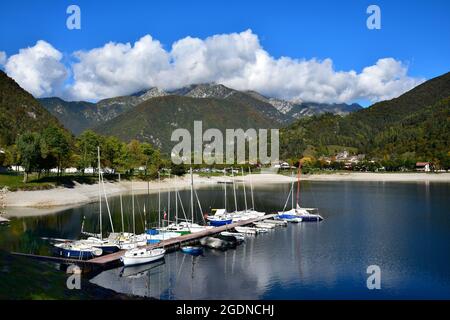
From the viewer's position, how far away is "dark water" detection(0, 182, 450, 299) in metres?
36.4

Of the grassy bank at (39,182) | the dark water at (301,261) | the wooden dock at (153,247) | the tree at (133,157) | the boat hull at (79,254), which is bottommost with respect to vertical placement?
the dark water at (301,261)

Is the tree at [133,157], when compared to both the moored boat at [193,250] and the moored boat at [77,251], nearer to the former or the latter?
the moored boat at [193,250]

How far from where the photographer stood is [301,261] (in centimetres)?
4688

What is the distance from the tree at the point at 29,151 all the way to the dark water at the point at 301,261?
2283 cm

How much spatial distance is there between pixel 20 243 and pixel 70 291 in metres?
29.1

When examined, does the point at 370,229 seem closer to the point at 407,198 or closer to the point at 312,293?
the point at 312,293

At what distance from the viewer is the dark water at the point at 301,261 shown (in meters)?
36.4

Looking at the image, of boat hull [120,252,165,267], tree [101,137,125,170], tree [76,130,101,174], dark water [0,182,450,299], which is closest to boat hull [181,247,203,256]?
dark water [0,182,450,299]

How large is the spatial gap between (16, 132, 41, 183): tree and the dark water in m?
22.8

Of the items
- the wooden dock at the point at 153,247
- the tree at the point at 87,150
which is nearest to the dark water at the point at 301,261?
the wooden dock at the point at 153,247

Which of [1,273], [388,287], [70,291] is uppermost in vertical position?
[1,273]

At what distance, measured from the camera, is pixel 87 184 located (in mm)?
108188

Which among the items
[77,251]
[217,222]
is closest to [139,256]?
[77,251]
